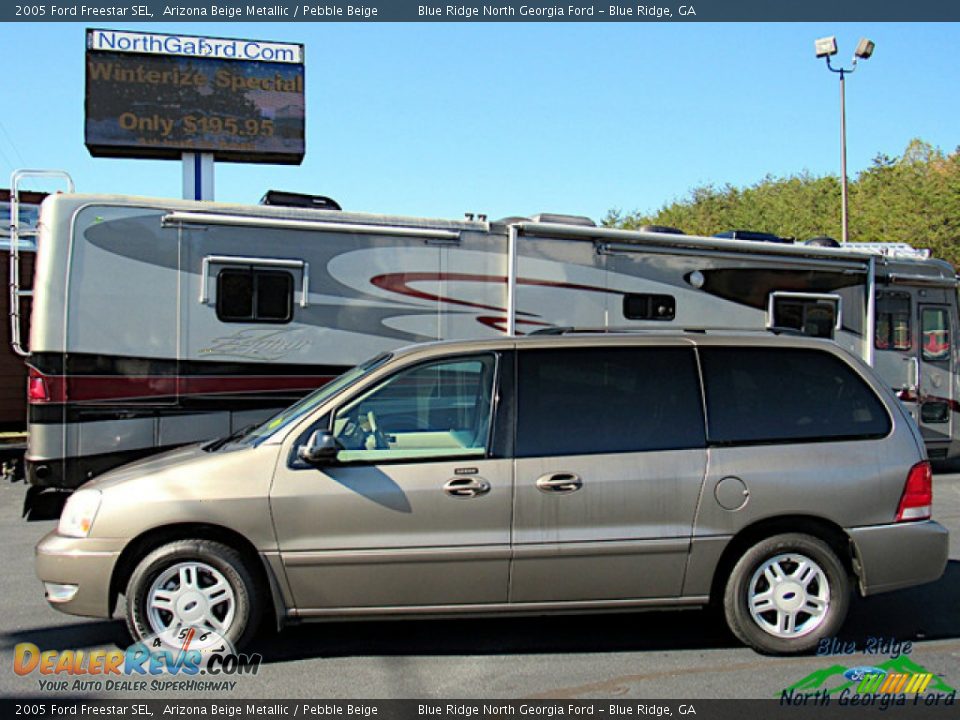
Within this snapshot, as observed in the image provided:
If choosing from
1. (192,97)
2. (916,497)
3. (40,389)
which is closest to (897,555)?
(916,497)

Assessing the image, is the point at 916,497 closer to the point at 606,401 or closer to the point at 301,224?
the point at 606,401

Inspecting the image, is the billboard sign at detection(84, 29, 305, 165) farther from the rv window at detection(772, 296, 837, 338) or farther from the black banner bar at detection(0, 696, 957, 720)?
the black banner bar at detection(0, 696, 957, 720)

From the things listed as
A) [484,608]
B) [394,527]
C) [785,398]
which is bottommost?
[484,608]

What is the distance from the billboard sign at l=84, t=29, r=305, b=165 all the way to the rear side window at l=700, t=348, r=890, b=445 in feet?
40.1

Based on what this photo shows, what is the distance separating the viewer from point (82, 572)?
15.2ft

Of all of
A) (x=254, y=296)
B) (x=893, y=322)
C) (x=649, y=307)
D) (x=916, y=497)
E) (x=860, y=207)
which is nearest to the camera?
(x=916, y=497)

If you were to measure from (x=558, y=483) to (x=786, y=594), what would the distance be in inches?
56.5

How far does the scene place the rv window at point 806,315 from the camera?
1010 cm

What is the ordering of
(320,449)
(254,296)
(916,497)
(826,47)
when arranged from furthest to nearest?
(826,47) → (254,296) → (916,497) → (320,449)

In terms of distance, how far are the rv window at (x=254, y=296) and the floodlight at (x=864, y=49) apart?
813 inches

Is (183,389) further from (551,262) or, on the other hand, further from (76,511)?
(551,262)

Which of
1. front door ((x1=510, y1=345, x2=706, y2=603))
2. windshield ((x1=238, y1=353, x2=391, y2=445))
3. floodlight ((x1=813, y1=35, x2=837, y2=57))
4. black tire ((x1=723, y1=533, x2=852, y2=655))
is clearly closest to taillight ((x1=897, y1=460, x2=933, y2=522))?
black tire ((x1=723, y1=533, x2=852, y2=655))

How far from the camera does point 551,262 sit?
29.3ft

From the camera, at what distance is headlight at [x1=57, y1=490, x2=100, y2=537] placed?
465cm
